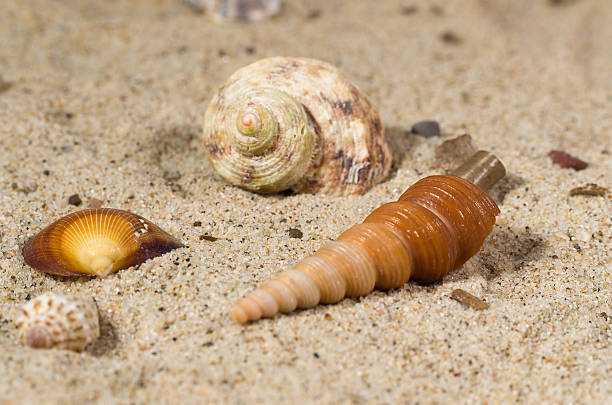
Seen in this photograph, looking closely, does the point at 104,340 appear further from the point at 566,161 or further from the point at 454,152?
the point at 566,161

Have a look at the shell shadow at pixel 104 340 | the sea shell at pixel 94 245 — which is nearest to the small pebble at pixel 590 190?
the sea shell at pixel 94 245

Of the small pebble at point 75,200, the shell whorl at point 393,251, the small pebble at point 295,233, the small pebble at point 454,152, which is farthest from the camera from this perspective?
the small pebble at point 454,152

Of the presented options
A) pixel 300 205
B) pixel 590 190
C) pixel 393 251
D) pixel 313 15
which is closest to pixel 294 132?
pixel 300 205

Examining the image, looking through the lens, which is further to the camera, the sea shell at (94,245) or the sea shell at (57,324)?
the sea shell at (94,245)

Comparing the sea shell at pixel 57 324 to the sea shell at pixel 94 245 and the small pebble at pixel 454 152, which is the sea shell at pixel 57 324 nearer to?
the sea shell at pixel 94 245

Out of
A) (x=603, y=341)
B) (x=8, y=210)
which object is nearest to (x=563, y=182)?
(x=603, y=341)

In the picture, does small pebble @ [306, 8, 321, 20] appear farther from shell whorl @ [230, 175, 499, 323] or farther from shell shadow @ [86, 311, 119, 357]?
shell shadow @ [86, 311, 119, 357]

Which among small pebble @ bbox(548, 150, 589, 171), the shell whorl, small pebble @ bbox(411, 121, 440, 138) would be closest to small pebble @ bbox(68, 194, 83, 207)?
the shell whorl
